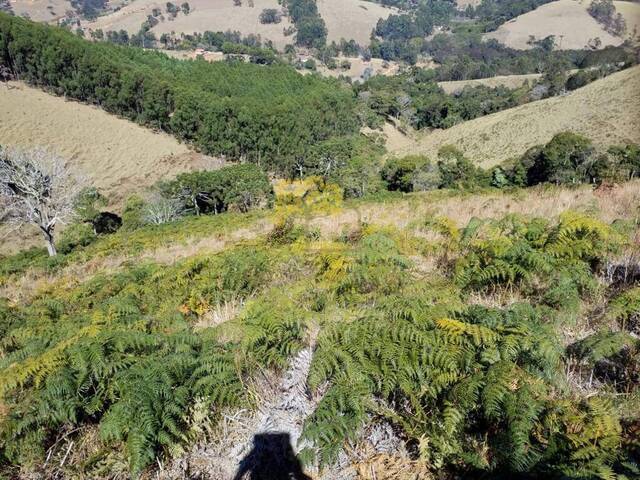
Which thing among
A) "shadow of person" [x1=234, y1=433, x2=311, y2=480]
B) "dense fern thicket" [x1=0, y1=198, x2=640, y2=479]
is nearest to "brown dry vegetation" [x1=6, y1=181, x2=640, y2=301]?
"dense fern thicket" [x1=0, y1=198, x2=640, y2=479]

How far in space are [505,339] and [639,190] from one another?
25.8ft

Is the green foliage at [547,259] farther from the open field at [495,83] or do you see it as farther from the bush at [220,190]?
the open field at [495,83]

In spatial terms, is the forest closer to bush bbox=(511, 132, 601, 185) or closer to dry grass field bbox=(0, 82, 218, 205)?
bush bbox=(511, 132, 601, 185)

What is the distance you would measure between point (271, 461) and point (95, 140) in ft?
250

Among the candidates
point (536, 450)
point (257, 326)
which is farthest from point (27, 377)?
point (536, 450)

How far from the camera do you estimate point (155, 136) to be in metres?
74.6

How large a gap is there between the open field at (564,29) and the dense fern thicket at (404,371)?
8228 inches

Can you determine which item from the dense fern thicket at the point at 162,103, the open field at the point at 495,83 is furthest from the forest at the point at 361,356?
the open field at the point at 495,83

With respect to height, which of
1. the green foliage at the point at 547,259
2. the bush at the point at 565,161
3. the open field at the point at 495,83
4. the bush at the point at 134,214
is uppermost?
the open field at the point at 495,83

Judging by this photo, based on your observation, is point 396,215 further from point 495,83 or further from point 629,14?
point 629,14

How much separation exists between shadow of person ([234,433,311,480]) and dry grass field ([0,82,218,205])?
57089 millimetres

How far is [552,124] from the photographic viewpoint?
70.6 metres

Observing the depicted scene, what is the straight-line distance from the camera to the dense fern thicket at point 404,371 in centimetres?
289

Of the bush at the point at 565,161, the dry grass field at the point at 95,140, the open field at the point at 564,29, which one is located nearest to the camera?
the bush at the point at 565,161
